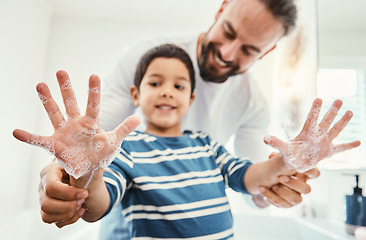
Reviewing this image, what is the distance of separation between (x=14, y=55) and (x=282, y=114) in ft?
4.16

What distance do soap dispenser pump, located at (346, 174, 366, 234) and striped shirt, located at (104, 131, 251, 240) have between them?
37 centimetres

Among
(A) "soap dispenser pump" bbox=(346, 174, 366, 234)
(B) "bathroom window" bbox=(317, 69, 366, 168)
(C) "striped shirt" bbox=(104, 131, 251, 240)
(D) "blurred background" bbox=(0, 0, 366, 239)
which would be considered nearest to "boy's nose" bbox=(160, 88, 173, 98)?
(C) "striped shirt" bbox=(104, 131, 251, 240)

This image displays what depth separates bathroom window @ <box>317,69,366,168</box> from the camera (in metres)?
0.76

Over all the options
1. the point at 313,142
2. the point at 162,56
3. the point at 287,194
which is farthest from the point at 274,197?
the point at 162,56

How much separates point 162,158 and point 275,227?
80 centimetres

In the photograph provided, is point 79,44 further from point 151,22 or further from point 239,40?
point 239,40

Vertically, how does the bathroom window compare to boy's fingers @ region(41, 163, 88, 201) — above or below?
above

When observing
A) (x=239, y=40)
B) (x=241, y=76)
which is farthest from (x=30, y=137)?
(x=241, y=76)

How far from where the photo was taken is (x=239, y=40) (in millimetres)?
829

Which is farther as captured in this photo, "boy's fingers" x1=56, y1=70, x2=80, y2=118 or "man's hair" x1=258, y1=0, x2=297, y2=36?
"man's hair" x1=258, y1=0, x2=297, y2=36

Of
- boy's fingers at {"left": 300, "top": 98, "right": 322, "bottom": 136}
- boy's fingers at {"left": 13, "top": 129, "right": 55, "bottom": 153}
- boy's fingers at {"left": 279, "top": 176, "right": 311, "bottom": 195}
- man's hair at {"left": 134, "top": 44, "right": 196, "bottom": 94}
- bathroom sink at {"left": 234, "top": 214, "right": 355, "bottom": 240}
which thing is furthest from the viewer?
bathroom sink at {"left": 234, "top": 214, "right": 355, "bottom": 240}

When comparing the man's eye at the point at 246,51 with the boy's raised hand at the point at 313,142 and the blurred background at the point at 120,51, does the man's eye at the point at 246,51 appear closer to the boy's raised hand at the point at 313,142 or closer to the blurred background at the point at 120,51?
the blurred background at the point at 120,51

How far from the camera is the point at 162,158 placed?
58cm

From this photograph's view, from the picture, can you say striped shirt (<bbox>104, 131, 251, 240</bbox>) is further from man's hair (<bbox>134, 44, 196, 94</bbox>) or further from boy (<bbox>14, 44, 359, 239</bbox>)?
man's hair (<bbox>134, 44, 196, 94</bbox>)
